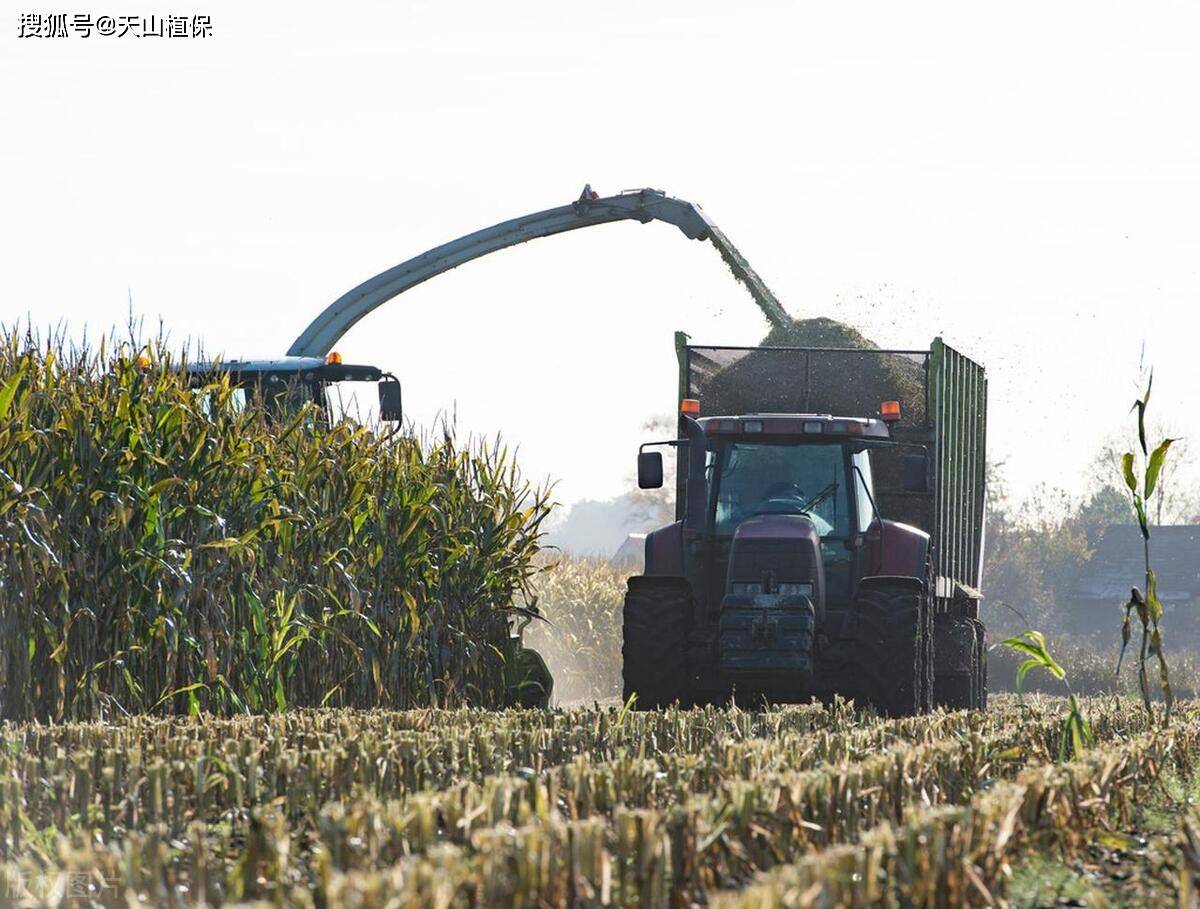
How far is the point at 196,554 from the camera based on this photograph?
31.9 ft

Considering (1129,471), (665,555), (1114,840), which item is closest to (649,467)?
(665,555)

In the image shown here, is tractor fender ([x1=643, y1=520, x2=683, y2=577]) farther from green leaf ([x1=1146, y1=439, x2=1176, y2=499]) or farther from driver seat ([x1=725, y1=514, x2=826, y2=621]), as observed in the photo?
green leaf ([x1=1146, y1=439, x2=1176, y2=499])

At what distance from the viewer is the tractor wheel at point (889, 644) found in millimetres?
11008

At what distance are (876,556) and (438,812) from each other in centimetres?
736

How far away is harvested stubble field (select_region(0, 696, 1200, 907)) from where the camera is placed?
408 centimetres

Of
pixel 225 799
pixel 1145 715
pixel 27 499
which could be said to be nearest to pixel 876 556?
pixel 1145 715

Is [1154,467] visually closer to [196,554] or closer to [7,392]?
[196,554]

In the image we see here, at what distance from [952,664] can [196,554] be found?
266 inches

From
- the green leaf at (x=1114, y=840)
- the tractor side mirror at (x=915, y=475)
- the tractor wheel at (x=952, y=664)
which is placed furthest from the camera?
the tractor wheel at (x=952, y=664)

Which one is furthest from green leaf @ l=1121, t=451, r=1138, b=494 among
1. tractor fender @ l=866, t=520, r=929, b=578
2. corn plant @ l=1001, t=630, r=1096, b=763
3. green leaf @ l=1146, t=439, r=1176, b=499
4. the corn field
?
the corn field

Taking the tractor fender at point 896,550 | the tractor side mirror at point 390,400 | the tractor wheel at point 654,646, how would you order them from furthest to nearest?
the tractor side mirror at point 390,400 → the tractor fender at point 896,550 → the tractor wheel at point 654,646

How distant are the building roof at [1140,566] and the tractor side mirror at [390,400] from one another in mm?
60019

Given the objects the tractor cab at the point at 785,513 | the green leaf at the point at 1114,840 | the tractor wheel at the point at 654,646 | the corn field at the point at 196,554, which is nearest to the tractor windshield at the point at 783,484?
the tractor cab at the point at 785,513

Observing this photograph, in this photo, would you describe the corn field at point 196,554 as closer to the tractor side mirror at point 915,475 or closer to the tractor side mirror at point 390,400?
the tractor side mirror at point 390,400
